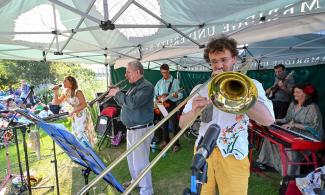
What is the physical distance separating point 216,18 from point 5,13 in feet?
9.60

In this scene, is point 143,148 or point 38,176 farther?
point 38,176

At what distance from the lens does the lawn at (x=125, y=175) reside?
384cm

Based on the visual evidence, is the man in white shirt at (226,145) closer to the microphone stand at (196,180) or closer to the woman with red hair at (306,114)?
the microphone stand at (196,180)

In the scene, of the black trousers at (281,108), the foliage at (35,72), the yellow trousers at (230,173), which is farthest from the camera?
the foliage at (35,72)

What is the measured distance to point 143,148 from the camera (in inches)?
134

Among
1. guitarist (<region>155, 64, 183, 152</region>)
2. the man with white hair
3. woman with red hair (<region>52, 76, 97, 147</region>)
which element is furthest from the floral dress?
guitarist (<region>155, 64, 183, 152</region>)

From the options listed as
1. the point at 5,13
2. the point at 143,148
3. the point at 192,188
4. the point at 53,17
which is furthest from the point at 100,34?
the point at 192,188

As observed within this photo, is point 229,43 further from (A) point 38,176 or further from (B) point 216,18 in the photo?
(A) point 38,176

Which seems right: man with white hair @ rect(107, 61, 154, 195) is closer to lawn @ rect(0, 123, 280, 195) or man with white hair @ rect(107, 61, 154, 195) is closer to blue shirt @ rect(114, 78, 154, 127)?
blue shirt @ rect(114, 78, 154, 127)

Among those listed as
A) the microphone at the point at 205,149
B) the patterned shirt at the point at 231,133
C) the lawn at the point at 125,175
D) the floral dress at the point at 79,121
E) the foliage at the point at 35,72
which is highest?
the foliage at the point at 35,72

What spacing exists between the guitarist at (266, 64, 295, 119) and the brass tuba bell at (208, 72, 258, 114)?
4.05 metres

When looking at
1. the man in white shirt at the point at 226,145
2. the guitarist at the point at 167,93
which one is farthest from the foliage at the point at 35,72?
the man in white shirt at the point at 226,145

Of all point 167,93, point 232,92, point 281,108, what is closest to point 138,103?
point 232,92

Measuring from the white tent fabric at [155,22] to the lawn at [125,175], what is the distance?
1853 mm
